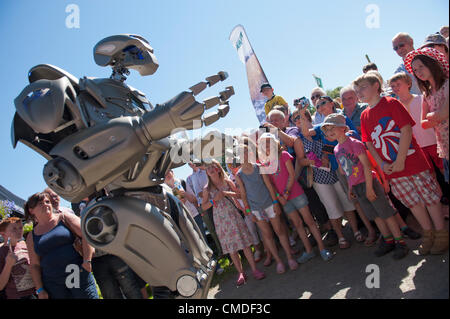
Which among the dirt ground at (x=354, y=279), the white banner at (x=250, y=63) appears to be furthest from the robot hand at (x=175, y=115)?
the white banner at (x=250, y=63)

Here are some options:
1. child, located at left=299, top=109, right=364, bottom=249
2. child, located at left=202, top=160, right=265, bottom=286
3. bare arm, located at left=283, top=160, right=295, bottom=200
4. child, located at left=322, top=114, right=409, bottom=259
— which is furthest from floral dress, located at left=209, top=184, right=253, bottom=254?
child, located at left=322, top=114, right=409, bottom=259

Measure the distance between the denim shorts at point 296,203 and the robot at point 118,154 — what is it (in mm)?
1504

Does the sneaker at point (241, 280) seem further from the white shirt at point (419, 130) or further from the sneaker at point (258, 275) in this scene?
the white shirt at point (419, 130)

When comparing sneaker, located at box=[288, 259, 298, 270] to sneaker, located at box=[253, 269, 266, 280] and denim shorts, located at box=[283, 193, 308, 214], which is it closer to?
sneaker, located at box=[253, 269, 266, 280]

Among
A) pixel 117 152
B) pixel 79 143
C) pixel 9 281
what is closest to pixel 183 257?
pixel 117 152

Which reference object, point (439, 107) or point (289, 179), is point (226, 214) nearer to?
point (289, 179)

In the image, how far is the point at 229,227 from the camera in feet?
13.0

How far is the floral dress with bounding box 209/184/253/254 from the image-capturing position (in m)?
3.89

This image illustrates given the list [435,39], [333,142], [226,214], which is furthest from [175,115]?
[435,39]

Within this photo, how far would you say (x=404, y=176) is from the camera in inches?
99.3

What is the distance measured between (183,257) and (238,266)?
74.6 inches

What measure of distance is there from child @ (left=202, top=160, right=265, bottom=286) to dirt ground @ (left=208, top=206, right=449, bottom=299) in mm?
364

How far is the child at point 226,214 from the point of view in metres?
3.86
